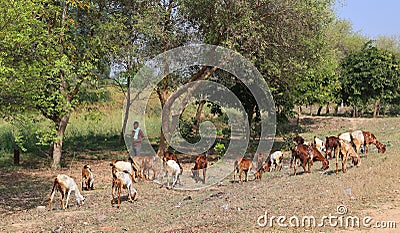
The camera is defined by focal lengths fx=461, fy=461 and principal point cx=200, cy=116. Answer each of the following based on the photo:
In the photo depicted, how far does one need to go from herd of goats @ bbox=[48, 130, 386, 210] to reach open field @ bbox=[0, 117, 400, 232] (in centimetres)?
33

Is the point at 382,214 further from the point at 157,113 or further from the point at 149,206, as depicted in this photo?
the point at 157,113

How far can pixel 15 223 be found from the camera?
1038cm

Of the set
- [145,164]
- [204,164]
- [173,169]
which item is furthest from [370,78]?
[173,169]

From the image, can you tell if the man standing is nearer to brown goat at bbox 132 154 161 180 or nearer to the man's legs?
the man's legs

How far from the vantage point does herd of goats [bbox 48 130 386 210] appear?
1162 cm

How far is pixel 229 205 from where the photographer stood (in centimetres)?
977

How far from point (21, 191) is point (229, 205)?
8.54m

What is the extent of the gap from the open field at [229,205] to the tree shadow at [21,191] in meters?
0.03

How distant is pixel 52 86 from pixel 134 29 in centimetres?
396

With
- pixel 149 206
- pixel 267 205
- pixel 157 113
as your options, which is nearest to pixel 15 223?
pixel 149 206

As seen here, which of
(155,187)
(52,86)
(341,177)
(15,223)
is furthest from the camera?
(52,86)

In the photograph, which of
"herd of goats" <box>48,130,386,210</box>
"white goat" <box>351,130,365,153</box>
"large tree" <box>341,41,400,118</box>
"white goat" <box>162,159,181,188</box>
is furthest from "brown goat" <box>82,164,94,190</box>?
"large tree" <box>341,41,400,118</box>

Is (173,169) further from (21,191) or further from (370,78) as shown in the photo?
(370,78)

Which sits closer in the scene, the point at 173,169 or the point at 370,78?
the point at 173,169
